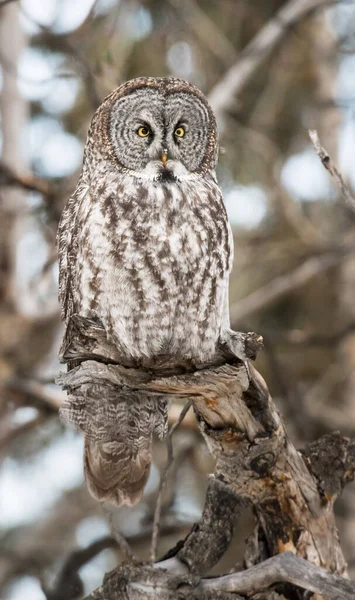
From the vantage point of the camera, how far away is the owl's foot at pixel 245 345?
2.95m

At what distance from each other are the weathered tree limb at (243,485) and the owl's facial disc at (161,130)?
40.9 inches

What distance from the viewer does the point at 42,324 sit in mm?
7094

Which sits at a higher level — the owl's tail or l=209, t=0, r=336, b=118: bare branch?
l=209, t=0, r=336, b=118: bare branch

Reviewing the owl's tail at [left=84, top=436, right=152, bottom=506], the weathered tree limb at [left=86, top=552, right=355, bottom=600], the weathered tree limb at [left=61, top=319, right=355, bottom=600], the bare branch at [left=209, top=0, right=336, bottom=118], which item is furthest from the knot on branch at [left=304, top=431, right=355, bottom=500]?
the bare branch at [left=209, top=0, right=336, bottom=118]

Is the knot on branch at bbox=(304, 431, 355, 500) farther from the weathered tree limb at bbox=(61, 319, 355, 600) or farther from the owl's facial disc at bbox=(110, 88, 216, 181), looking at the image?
the owl's facial disc at bbox=(110, 88, 216, 181)

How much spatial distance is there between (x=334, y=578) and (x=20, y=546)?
5237 mm

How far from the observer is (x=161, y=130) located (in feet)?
13.2

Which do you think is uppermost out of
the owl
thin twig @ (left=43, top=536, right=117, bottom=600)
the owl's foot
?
the owl

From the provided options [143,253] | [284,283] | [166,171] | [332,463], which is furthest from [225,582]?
[284,283]

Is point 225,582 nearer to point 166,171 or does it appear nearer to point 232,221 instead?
point 166,171

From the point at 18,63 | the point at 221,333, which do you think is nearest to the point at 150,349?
the point at 221,333

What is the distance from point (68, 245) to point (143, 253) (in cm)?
48

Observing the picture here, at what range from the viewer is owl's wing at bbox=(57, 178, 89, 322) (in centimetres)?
385

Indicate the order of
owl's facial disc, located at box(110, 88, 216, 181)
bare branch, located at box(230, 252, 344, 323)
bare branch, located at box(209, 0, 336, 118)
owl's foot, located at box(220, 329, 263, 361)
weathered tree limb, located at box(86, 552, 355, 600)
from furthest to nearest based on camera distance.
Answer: bare branch, located at box(209, 0, 336, 118) → bare branch, located at box(230, 252, 344, 323) → owl's facial disc, located at box(110, 88, 216, 181) → weathered tree limb, located at box(86, 552, 355, 600) → owl's foot, located at box(220, 329, 263, 361)
